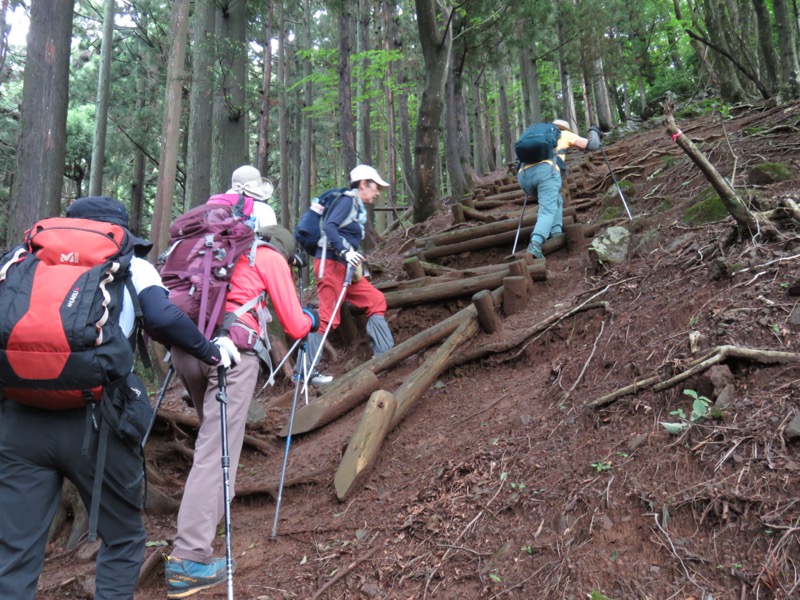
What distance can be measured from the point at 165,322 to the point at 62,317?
58 cm

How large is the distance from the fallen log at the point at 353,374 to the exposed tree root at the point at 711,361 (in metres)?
2.60

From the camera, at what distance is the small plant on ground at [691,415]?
128 inches

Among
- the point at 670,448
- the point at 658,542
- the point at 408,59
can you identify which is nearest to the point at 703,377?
the point at 670,448

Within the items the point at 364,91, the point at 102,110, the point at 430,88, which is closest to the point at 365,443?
the point at 430,88

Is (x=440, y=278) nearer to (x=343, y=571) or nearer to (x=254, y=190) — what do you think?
(x=254, y=190)

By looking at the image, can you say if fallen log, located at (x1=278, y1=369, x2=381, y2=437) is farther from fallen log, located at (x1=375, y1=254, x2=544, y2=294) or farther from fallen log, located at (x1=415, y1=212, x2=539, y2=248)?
fallen log, located at (x1=415, y1=212, x2=539, y2=248)

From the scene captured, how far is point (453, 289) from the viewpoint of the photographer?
24.1 feet

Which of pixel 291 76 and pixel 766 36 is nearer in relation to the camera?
pixel 766 36

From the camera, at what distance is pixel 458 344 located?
596 cm

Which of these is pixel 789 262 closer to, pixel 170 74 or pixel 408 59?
pixel 170 74

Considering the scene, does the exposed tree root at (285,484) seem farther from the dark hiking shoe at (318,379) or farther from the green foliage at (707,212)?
the green foliage at (707,212)

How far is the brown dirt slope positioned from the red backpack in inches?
65.2

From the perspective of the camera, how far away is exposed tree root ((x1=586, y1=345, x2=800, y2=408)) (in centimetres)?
334

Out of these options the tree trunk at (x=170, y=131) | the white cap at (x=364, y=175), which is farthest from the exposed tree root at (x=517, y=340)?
the tree trunk at (x=170, y=131)
